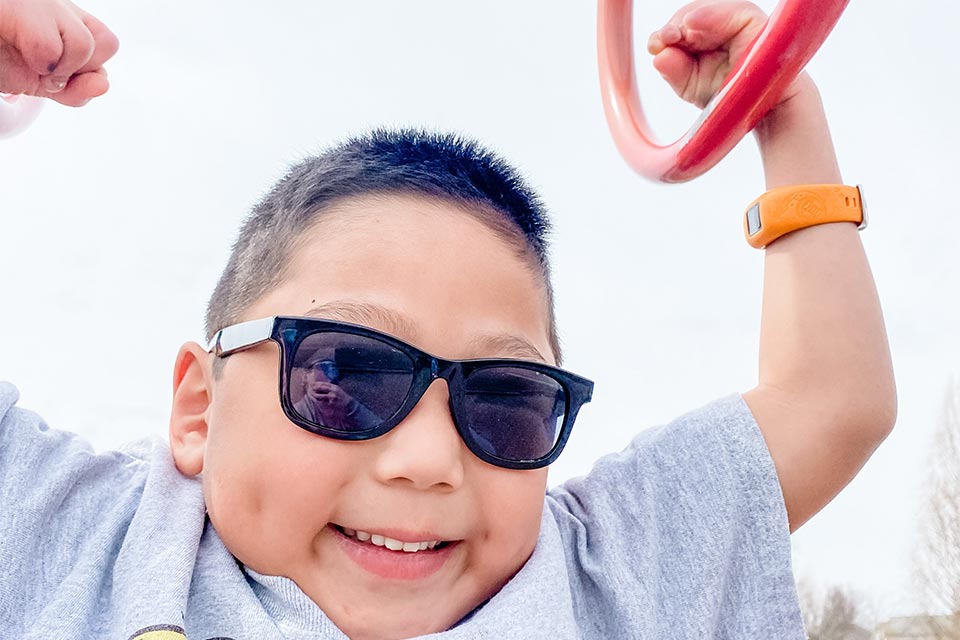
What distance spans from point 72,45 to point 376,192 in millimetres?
470

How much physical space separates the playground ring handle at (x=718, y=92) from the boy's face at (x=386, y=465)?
1.31 feet

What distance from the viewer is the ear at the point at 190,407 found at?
1.35 m

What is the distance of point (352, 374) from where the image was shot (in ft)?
3.82

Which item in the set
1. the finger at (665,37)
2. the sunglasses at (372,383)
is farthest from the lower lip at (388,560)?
the finger at (665,37)

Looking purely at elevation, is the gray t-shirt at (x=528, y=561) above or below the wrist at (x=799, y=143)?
below

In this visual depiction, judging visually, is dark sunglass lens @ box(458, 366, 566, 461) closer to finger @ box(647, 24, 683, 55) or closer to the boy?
the boy

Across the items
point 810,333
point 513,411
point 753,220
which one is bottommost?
point 513,411

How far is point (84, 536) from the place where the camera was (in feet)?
4.18

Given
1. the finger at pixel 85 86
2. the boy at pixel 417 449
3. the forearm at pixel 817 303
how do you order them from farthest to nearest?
the forearm at pixel 817 303 < the finger at pixel 85 86 < the boy at pixel 417 449

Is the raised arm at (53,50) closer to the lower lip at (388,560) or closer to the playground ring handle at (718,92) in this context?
the lower lip at (388,560)

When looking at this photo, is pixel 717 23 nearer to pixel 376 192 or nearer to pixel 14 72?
pixel 376 192

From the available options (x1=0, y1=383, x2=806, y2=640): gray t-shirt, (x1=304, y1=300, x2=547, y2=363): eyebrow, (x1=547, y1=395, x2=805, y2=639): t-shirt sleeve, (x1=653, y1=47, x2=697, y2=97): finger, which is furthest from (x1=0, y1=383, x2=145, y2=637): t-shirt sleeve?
(x1=653, y1=47, x2=697, y2=97): finger

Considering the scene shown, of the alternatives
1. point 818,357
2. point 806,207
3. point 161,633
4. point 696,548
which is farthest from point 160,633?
point 806,207

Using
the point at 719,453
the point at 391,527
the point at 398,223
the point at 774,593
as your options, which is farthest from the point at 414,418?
the point at 774,593
